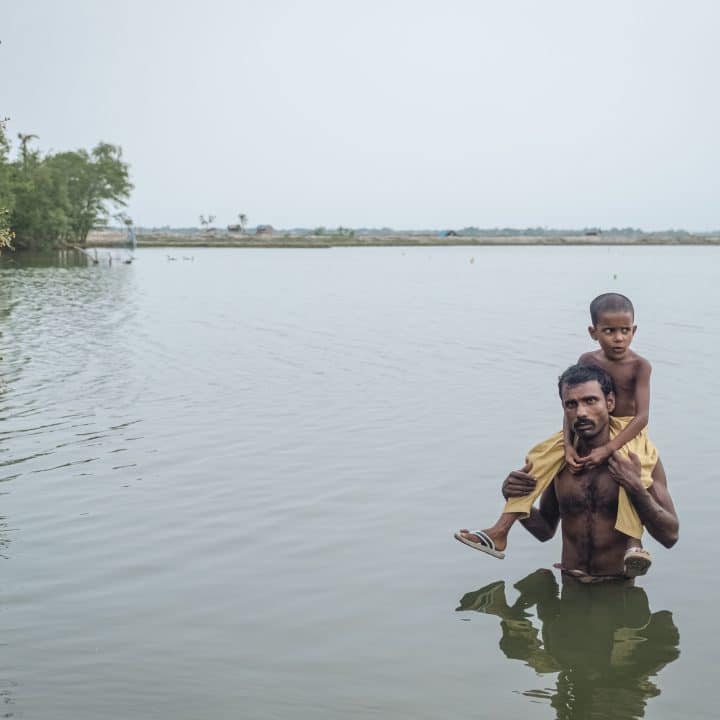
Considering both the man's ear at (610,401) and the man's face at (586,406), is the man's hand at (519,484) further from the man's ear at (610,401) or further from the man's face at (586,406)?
the man's ear at (610,401)

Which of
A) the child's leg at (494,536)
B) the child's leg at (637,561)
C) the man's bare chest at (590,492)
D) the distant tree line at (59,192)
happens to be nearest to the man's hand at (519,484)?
the child's leg at (494,536)

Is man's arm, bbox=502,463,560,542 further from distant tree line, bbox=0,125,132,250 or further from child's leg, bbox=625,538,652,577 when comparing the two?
distant tree line, bbox=0,125,132,250

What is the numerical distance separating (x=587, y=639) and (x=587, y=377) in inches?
69.9

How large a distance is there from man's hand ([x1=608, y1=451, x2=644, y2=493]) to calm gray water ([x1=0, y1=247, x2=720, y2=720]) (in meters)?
1.07

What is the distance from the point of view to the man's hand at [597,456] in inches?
256

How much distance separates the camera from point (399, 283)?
60.9 metres

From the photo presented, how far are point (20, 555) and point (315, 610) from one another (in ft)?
9.02

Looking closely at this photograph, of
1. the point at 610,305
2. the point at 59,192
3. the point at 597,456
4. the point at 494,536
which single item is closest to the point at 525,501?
the point at 494,536

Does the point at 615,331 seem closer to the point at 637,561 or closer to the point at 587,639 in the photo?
the point at 637,561

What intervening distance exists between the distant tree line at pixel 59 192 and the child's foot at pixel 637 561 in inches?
3184

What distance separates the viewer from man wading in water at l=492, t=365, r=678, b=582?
6.52m

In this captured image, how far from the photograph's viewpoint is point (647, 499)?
6473 millimetres

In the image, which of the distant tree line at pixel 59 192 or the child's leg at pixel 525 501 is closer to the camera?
the child's leg at pixel 525 501

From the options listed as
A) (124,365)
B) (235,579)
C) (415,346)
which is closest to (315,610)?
(235,579)
